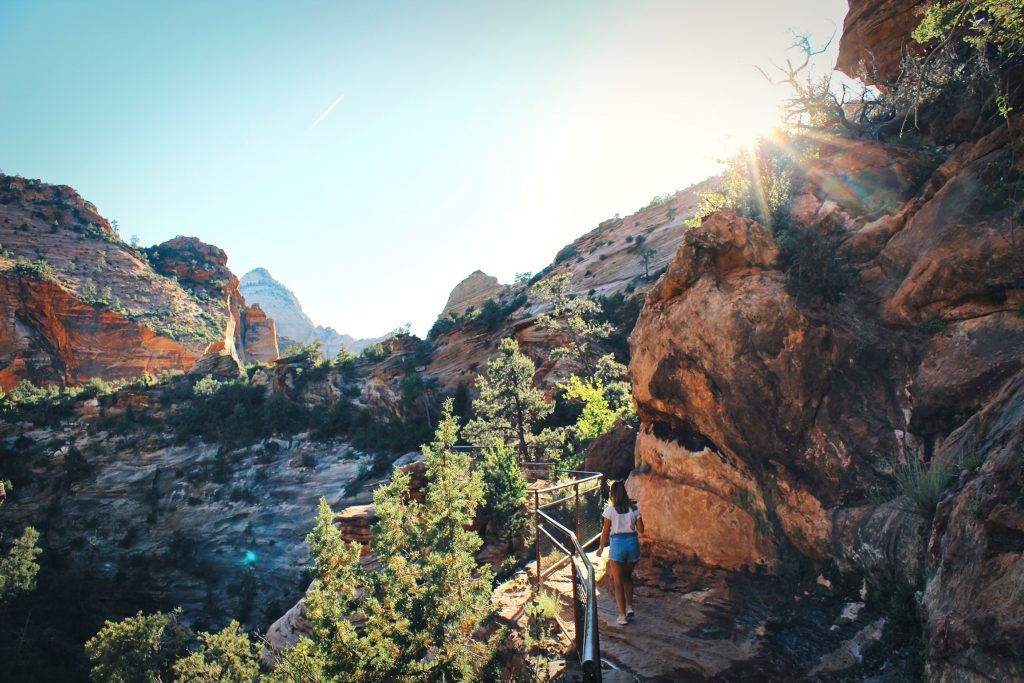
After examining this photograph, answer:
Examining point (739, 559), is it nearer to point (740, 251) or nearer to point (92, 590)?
point (740, 251)

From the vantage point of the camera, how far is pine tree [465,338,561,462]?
2203 cm

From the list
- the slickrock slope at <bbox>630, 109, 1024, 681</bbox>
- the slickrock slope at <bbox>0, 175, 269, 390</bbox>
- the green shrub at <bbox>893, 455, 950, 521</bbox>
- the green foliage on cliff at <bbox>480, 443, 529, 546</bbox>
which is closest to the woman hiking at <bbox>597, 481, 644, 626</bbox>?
the slickrock slope at <bbox>630, 109, 1024, 681</bbox>

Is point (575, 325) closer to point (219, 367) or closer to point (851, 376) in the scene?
point (851, 376)

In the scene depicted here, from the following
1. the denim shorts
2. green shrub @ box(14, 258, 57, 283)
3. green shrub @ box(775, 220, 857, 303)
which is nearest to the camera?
the denim shorts

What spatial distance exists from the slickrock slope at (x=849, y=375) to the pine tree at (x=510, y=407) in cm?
1332

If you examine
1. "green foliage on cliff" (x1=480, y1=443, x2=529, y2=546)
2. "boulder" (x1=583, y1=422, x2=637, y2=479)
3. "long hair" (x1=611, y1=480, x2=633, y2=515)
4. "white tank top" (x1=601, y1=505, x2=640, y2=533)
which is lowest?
"green foliage on cliff" (x1=480, y1=443, x2=529, y2=546)

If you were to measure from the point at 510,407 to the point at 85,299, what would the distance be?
69903 millimetres

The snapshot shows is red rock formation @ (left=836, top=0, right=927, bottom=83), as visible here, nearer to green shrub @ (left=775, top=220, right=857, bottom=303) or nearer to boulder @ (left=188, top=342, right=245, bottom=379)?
green shrub @ (left=775, top=220, right=857, bottom=303)

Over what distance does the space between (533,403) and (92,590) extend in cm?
3553

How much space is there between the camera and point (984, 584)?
2871mm

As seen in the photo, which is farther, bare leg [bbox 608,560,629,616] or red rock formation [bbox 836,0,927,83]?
red rock formation [bbox 836,0,927,83]

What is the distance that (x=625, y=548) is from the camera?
5.85 meters

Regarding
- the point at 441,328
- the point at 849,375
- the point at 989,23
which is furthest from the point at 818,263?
the point at 441,328

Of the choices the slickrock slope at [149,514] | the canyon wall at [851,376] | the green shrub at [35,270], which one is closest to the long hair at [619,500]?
the canyon wall at [851,376]
